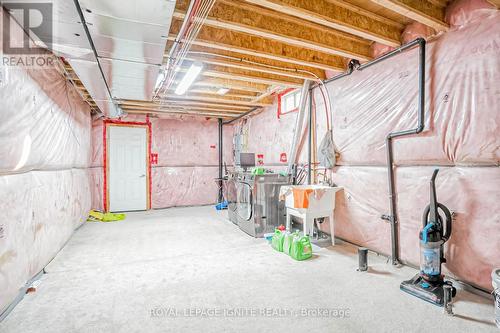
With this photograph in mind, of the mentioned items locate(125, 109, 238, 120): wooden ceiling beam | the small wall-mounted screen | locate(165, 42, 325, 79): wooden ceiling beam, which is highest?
locate(165, 42, 325, 79): wooden ceiling beam

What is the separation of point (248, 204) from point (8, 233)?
2.97 meters

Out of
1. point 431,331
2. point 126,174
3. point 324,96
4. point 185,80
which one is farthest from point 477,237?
point 126,174

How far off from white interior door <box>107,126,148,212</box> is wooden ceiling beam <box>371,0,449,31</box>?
6068mm

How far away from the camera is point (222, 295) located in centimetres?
224

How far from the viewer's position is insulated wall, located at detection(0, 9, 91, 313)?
1999 mm

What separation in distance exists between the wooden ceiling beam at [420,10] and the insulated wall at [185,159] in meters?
5.74

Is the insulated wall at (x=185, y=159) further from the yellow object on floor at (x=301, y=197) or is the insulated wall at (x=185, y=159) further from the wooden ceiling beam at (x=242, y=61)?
the yellow object on floor at (x=301, y=197)

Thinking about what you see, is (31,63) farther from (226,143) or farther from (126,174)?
(226,143)

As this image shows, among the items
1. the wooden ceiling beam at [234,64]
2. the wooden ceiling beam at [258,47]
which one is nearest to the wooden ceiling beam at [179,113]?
the wooden ceiling beam at [234,64]

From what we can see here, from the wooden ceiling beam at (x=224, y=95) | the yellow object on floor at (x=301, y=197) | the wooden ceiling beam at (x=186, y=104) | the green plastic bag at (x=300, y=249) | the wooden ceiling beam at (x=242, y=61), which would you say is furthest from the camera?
the wooden ceiling beam at (x=186, y=104)

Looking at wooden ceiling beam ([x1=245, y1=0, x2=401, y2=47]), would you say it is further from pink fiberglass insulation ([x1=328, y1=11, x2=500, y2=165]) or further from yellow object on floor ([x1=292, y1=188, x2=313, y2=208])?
yellow object on floor ([x1=292, y1=188, x2=313, y2=208])

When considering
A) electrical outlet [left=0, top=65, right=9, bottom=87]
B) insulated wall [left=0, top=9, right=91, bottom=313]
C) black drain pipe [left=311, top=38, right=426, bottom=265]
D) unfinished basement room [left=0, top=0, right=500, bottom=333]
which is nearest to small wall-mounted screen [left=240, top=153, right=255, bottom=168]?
unfinished basement room [left=0, top=0, right=500, bottom=333]

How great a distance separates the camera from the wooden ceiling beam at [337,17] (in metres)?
2.19

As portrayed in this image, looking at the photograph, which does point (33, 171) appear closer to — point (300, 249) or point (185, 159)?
point (300, 249)
